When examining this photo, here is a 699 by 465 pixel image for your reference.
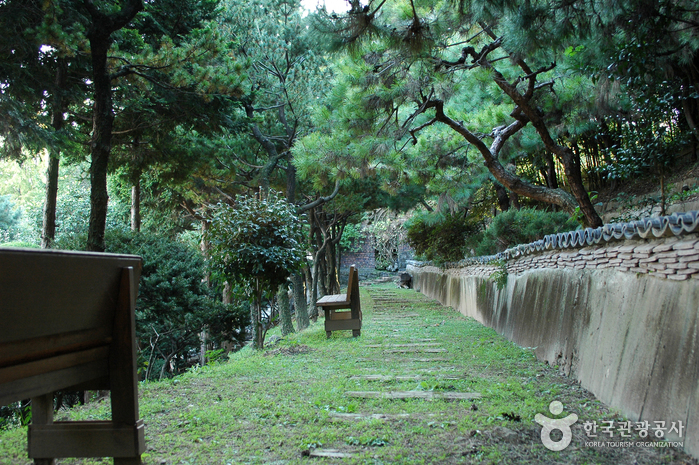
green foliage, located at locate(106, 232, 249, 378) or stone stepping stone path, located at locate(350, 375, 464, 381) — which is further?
green foliage, located at locate(106, 232, 249, 378)

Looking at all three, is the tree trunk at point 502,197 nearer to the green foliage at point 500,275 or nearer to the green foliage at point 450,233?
the green foliage at point 450,233

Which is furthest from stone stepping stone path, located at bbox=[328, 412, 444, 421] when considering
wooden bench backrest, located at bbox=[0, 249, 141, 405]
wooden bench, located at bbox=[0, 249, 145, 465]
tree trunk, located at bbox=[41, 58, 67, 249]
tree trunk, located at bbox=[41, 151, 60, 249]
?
tree trunk, located at bbox=[41, 151, 60, 249]

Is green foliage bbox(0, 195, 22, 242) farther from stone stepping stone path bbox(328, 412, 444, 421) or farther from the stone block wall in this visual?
the stone block wall

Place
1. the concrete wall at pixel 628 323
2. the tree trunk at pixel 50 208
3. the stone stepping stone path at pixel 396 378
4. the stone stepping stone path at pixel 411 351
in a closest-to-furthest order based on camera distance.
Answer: the concrete wall at pixel 628 323 → the stone stepping stone path at pixel 396 378 → the stone stepping stone path at pixel 411 351 → the tree trunk at pixel 50 208

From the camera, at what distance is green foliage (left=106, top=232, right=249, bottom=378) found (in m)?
7.52

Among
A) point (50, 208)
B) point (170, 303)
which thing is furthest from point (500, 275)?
point (50, 208)

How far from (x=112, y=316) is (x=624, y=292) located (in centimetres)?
312

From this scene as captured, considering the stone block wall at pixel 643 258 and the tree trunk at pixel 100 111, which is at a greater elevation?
the tree trunk at pixel 100 111

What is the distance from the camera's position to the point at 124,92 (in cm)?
654

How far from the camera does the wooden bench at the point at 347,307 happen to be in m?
6.73

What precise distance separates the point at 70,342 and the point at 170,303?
6.02m

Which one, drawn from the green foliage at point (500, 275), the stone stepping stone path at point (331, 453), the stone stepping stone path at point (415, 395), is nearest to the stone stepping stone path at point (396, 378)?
the stone stepping stone path at point (415, 395)

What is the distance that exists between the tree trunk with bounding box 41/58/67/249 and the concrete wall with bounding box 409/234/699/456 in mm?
6312

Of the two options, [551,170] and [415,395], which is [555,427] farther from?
[551,170]
